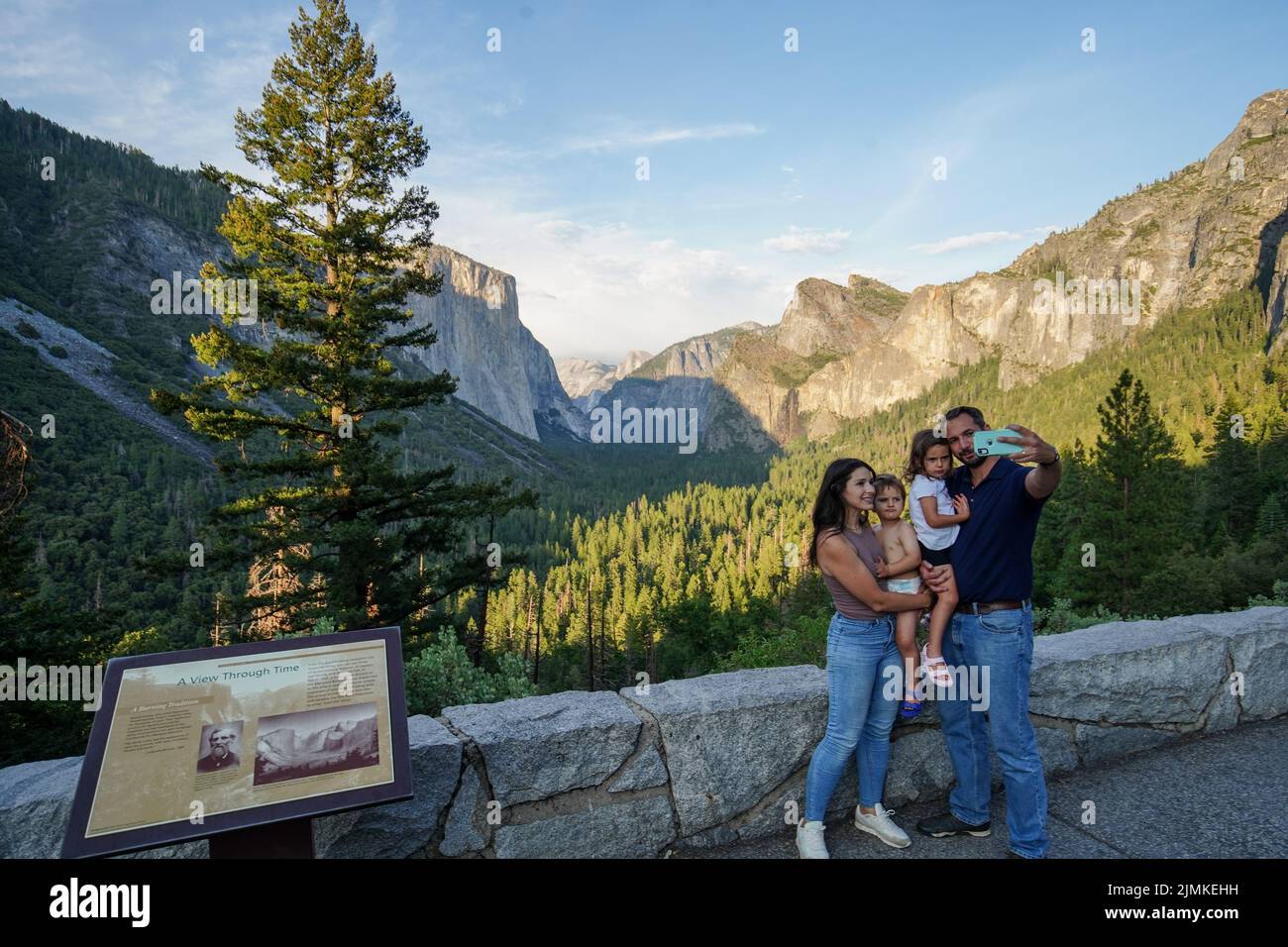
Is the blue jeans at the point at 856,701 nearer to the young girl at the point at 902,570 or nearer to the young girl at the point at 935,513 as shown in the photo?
the young girl at the point at 902,570

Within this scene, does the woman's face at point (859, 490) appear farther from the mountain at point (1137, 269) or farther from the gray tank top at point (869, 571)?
the mountain at point (1137, 269)

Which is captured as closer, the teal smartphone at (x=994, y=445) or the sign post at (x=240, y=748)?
the sign post at (x=240, y=748)

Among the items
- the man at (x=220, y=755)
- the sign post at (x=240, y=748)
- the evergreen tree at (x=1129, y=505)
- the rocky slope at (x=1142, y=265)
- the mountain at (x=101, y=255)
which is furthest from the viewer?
the rocky slope at (x=1142, y=265)

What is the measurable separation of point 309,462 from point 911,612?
551 inches

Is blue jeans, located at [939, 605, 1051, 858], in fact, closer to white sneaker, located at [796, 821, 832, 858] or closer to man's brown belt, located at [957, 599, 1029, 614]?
man's brown belt, located at [957, 599, 1029, 614]

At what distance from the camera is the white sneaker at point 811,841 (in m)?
3.47

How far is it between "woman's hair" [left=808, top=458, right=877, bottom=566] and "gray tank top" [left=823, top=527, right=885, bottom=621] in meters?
0.09

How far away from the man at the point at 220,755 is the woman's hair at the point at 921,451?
351 centimetres

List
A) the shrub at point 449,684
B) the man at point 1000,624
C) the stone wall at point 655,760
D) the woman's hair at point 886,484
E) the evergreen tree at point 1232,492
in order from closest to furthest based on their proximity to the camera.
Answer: the stone wall at point 655,760 < the man at point 1000,624 < the woman's hair at point 886,484 < the shrub at point 449,684 < the evergreen tree at point 1232,492

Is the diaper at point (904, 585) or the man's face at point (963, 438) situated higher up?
the man's face at point (963, 438)

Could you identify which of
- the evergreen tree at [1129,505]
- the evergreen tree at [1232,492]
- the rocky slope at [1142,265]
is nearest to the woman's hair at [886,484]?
the evergreen tree at [1129,505]

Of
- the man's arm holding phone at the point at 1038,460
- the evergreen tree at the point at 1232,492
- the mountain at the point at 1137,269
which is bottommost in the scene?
the evergreen tree at the point at 1232,492

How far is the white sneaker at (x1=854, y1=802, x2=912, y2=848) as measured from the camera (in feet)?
11.8
